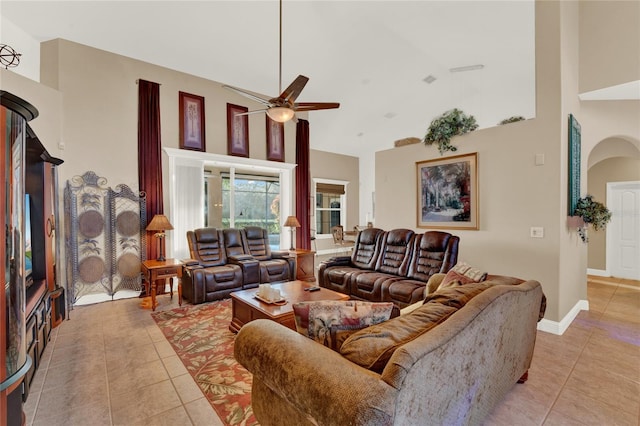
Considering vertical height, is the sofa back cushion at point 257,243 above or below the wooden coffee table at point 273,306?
above

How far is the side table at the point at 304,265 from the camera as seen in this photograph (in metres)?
5.70

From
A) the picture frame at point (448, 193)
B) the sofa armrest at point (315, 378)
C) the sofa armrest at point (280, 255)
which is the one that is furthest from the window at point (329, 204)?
the sofa armrest at point (315, 378)

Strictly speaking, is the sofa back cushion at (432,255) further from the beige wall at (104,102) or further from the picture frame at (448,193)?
the beige wall at (104,102)

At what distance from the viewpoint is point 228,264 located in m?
4.88

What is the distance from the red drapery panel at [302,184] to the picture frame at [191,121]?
2.23 metres

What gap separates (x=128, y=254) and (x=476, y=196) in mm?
5376

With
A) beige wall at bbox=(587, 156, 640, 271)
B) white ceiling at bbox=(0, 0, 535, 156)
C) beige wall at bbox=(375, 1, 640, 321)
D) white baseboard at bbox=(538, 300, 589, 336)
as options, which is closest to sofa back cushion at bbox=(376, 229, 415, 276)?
beige wall at bbox=(375, 1, 640, 321)

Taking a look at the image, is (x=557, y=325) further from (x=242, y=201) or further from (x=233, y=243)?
(x=242, y=201)

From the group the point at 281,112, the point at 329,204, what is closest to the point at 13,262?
the point at 281,112

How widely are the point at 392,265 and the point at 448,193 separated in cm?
136

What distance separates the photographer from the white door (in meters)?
5.44

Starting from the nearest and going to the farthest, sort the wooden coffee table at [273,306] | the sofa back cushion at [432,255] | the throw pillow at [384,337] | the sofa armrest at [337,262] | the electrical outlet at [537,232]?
the throw pillow at [384,337], the wooden coffee table at [273,306], the electrical outlet at [537,232], the sofa back cushion at [432,255], the sofa armrest at [337,262]

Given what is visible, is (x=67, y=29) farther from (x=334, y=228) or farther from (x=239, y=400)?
(x=334, y=228)

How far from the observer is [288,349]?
4.16 ft
